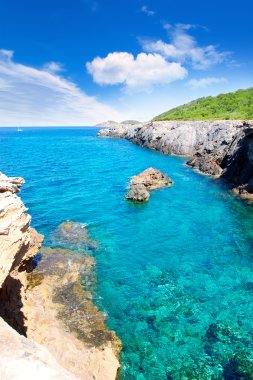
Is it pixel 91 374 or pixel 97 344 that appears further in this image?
pixel 97 344

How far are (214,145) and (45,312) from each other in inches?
2704

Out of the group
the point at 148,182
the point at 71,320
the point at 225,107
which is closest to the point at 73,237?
the point at 71,320

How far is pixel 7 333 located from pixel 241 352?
48.7 feet

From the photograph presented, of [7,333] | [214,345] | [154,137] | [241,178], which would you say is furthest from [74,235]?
[154,137]

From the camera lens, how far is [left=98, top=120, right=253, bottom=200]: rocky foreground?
51.7m

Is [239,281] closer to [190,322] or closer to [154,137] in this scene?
[190,322]

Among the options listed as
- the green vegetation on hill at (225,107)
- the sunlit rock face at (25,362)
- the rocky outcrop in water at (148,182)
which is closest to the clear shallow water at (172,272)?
the rocky outcrop in water at (148,182)

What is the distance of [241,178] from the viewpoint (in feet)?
168

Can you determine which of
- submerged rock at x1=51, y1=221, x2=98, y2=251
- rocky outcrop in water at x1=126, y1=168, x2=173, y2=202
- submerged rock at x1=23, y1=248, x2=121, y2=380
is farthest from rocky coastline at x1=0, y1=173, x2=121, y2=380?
rocky outcrop in water at x1=126, y1=168, x2=173, y2=202

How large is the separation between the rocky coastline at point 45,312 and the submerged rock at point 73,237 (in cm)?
177

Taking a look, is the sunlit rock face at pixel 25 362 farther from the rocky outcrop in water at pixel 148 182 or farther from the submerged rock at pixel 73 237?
the rocky outcrop in water at pixel 148 182

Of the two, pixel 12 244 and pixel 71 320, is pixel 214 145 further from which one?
pixel 12 244

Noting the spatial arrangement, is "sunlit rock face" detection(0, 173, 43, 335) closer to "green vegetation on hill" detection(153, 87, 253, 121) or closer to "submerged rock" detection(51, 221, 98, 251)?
"submerged rock" detection(51, 221, 98, 251)

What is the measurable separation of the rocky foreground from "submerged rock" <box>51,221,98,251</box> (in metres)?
27.1
